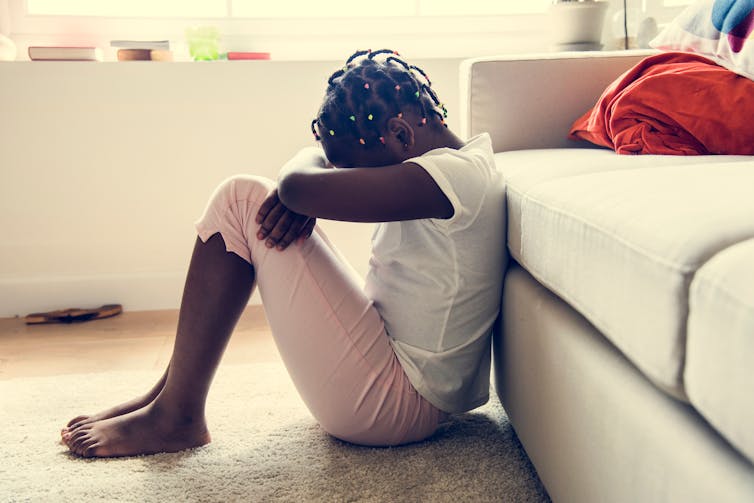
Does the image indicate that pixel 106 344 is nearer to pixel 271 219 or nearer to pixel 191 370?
pixel 191 370

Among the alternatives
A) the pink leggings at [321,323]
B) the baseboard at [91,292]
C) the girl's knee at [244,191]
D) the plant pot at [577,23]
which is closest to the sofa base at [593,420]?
the pink leggings at [321,323]

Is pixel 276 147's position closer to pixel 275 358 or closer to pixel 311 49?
pixel 311 49

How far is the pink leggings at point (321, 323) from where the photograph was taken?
A: 1138mm

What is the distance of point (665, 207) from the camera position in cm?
71

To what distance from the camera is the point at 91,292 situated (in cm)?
226

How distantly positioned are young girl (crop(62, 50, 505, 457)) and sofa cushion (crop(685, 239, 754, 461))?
492 mm

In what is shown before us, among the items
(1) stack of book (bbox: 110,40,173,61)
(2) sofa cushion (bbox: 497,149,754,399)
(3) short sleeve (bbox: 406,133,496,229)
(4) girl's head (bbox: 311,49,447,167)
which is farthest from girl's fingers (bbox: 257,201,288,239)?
(1) stack of book (bbox: 110,40,173,61)

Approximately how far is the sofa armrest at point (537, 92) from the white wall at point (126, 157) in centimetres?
65

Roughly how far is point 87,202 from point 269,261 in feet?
4.29

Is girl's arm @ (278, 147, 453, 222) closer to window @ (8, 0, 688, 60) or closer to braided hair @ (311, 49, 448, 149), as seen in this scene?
braided hair @ (311, 49, 448, 149)

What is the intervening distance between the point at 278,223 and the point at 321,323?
0.55 feet

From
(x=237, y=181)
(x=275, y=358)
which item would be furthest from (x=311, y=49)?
(x=237, y=181)

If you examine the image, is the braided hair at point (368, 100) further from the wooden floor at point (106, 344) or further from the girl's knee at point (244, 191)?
the wooden floor at point (106, 344)

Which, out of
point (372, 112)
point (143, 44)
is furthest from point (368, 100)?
point (143, 44)
